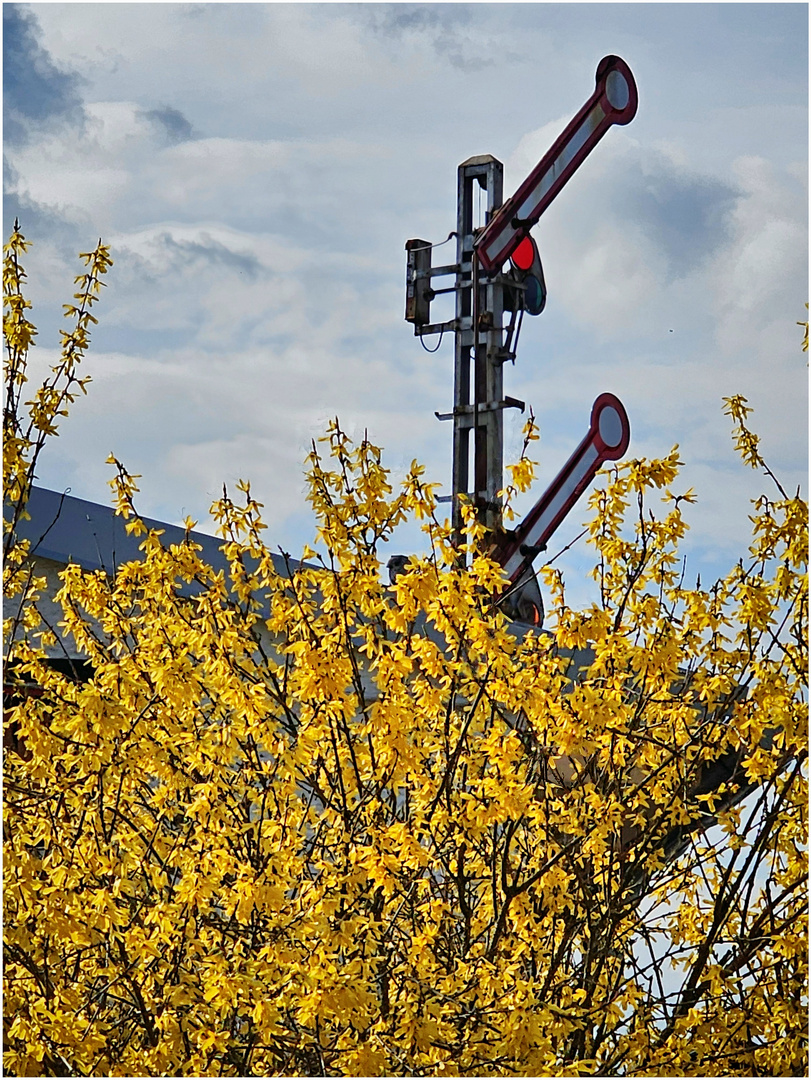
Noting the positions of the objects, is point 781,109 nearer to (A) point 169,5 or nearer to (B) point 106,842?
(A) point 169,5

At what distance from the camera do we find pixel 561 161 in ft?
20.4

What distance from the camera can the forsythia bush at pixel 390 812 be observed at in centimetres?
280

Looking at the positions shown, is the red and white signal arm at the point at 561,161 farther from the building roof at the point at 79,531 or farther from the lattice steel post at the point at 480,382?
the building roof at the point at 79,531

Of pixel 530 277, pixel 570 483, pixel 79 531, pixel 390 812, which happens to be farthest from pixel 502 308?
pixel 390 812

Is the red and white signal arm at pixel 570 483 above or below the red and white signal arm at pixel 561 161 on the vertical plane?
below

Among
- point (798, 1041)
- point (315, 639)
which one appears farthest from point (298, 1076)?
point (798, 1041)

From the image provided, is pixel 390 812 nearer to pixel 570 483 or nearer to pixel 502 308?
pixel 570 483

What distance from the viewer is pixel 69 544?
17.8ft

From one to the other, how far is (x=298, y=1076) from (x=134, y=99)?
11.0 ft

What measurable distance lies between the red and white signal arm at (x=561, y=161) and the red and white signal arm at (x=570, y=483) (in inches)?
44.7

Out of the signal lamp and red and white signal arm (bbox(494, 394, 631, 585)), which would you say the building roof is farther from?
the signal lamp

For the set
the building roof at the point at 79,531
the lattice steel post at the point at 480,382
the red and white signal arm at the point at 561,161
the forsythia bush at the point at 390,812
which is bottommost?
the forsythia bush at the point at 390,812

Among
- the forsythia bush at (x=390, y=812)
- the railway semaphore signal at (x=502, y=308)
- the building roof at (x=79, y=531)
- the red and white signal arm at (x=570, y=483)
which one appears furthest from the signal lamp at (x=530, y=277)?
the forsythia bush at (x=390, y=812)

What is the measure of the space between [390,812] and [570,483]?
3.27 m
